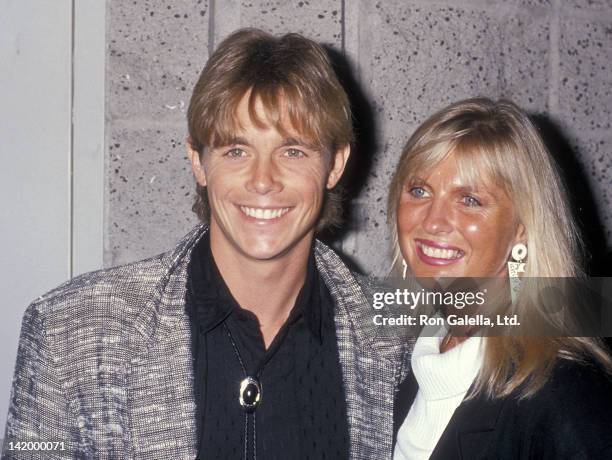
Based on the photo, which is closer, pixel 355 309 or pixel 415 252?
pixel 415 252

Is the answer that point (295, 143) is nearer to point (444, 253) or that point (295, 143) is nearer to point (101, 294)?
point (444, 253)

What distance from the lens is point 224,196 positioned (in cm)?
161

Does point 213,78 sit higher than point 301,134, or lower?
higher

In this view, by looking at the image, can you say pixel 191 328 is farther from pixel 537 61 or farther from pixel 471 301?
pixel 537 61

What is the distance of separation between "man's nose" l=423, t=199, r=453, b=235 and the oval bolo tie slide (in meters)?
0.48

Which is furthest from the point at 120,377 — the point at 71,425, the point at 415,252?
the point at 415,252

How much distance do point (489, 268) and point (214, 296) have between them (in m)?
0.59

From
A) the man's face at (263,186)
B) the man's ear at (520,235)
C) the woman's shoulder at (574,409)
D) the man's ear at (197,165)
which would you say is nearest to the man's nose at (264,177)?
the man's face at (263,186)

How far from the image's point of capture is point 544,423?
50.5 inches

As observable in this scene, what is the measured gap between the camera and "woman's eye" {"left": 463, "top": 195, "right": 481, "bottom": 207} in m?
1.50

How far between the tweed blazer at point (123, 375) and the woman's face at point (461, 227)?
305mm

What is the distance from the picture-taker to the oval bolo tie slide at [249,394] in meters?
1.52

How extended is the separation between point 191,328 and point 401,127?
1038mm

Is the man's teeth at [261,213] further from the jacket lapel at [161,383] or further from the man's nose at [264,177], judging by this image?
the jacket lapel at [161,383]
